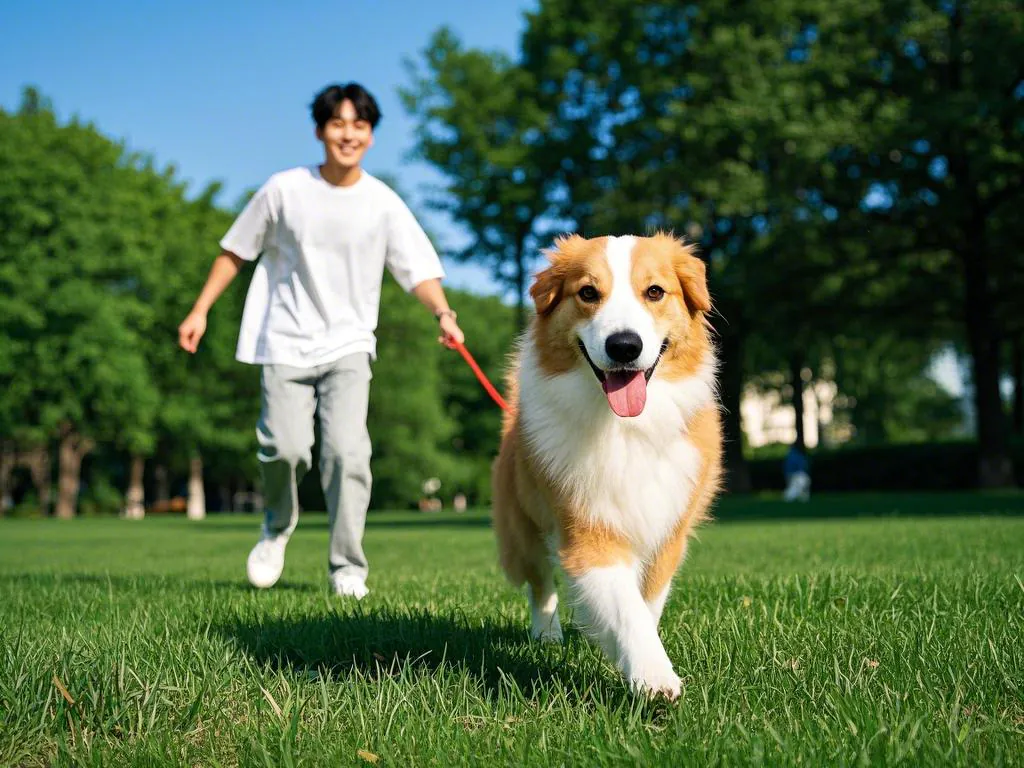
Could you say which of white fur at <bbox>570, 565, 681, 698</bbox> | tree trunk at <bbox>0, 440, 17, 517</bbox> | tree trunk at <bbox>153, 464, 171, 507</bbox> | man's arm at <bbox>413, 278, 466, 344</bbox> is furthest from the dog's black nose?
tree trunk at <bbox>153, 464, 171, 507</bbox>

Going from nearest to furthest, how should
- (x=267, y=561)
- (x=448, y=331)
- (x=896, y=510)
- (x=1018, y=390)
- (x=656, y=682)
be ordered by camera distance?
(x=656, y=682) → (x=448, y=331) → (x=267, y=561) → (x=896, y=510) → (x=1018, y=390)

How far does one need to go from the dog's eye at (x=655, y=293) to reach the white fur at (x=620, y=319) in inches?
3.1

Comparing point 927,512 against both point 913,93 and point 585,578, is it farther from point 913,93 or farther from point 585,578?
point 585,578

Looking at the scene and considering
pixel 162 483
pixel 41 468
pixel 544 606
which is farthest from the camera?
A: pixel 162 483

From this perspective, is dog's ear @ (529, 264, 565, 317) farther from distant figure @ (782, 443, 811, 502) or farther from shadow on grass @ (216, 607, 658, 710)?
distant figure @ (782, 443, 811, 502)

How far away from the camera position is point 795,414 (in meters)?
37.7

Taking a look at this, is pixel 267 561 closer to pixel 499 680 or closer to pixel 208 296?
pixel 208 296

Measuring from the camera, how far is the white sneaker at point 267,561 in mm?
6375

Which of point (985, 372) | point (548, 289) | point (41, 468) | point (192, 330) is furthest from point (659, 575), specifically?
point (41, 468)

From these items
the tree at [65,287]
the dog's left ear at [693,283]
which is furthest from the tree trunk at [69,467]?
the dog's left ear at [693,283]

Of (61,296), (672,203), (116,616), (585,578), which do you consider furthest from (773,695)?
(61,296)

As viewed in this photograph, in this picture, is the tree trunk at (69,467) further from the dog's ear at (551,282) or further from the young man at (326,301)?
the dog's ear at (551,282)

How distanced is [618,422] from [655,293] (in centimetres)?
52

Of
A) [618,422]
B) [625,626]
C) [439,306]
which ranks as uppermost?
[439,306]
